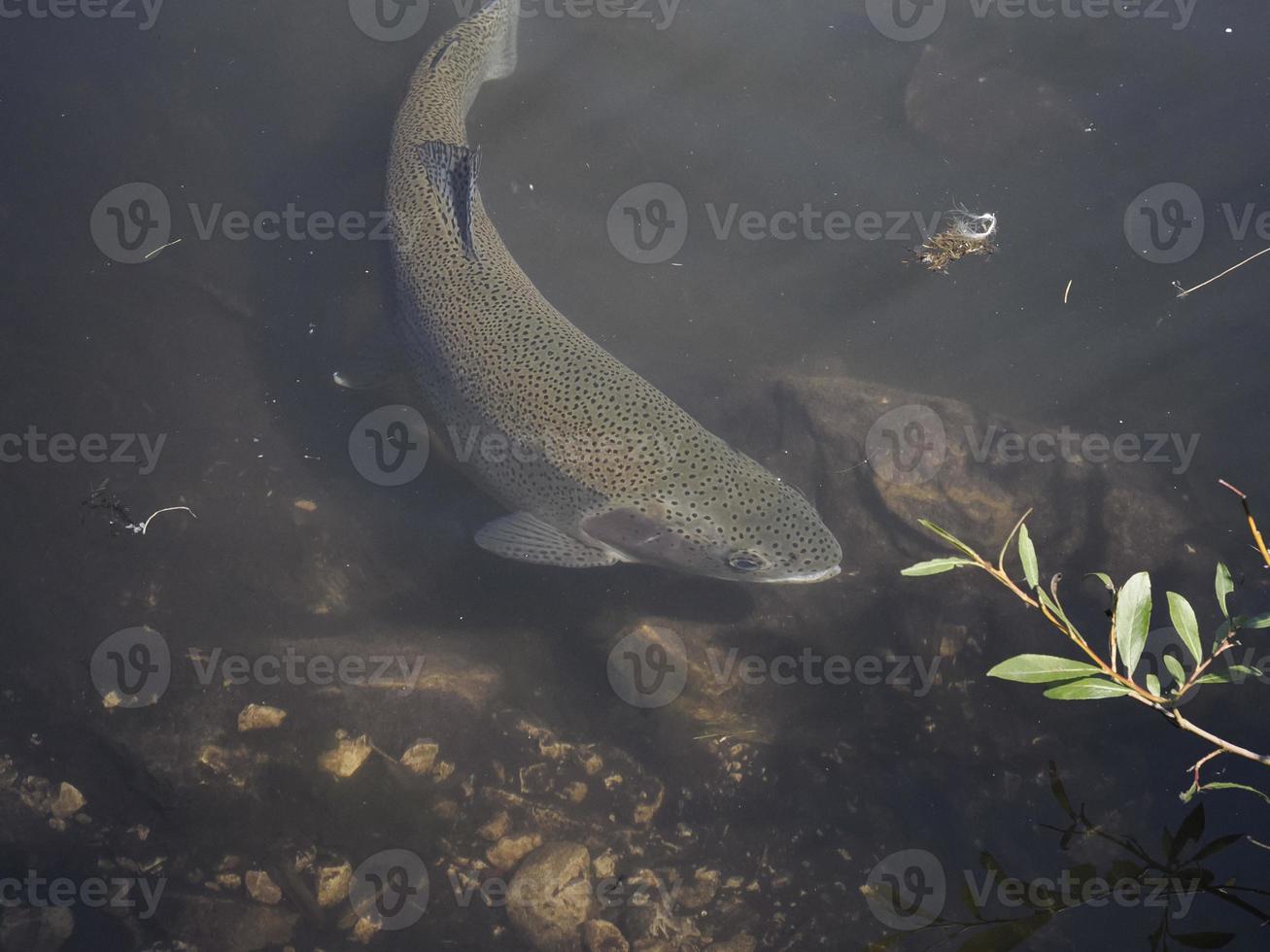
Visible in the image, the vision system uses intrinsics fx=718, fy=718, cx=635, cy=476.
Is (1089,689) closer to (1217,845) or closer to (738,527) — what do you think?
(738,527)

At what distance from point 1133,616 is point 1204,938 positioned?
8.36 feet

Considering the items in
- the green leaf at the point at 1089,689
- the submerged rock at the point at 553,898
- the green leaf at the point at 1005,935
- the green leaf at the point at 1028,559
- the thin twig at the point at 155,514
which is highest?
the green leaf at the point at 1028,559

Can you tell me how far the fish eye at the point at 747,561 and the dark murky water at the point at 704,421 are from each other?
795mm

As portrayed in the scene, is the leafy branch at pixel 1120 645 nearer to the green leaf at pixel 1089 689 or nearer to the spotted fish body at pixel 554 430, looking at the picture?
the green leaf at pixel 1089 689

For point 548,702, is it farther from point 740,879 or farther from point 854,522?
point 854,522

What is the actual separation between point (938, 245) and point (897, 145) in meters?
1.84

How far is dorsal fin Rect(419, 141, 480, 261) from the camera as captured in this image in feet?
17.6

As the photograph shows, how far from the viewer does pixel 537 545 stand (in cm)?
512

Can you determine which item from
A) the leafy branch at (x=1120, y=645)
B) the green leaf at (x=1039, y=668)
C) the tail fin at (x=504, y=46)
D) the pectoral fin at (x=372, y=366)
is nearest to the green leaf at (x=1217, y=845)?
the leafy branch at (x=1120, y=645)

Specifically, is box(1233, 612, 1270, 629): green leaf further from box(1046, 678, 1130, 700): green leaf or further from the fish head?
the fish head

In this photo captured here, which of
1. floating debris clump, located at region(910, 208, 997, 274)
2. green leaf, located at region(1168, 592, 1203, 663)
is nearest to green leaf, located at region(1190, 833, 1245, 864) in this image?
green leaf, located at region(1168, 592, 1203, 663)

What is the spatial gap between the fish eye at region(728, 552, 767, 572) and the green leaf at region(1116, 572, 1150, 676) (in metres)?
2.47

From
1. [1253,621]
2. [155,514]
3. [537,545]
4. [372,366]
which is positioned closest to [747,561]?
[537,545]

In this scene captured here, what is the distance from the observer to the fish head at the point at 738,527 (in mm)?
4711
